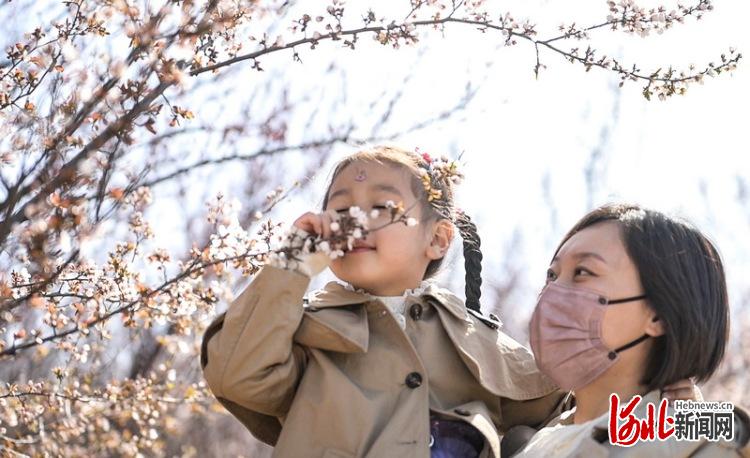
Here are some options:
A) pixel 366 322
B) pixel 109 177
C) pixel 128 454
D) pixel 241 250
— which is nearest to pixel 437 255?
pixel 366 322

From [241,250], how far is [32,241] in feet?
3.18

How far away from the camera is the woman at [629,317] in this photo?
132 inches

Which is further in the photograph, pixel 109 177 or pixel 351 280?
pixel 351 280

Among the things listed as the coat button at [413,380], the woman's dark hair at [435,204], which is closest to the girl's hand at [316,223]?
the woman's dark hair at [435,204]

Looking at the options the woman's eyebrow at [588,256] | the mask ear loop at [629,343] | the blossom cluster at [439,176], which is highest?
the blossom cluster at [439,176]

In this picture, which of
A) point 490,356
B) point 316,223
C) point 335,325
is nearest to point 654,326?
point 490,356

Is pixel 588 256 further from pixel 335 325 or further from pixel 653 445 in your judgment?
pixel 335 325

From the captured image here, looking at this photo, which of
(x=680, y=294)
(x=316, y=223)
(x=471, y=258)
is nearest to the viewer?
(x=316, y=223)

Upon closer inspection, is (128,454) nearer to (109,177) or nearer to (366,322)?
(366,322)

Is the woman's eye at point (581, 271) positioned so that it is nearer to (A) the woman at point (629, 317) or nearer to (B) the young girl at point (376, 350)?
(A) the woman at point (629, 317)

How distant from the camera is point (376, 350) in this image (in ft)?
11.5

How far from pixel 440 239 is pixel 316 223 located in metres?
0.65

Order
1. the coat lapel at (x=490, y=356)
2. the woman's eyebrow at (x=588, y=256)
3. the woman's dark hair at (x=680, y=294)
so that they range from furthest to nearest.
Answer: the coat lapel at (x=490, y=356), the woman's eyebrow at (x=588, y=256), the woman's dark hair at (x=680, y=294)

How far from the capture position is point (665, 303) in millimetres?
3373
